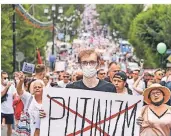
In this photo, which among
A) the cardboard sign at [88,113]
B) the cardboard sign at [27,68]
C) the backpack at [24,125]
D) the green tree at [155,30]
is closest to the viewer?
the cardboard sign at [88,113]

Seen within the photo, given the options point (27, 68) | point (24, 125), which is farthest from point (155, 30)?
point (24, 125)

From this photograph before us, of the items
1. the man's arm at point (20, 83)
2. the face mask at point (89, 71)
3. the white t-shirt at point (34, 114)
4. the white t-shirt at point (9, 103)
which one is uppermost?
the face mask at point (89, 71)

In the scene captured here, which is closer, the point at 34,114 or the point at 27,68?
the point at 34,114

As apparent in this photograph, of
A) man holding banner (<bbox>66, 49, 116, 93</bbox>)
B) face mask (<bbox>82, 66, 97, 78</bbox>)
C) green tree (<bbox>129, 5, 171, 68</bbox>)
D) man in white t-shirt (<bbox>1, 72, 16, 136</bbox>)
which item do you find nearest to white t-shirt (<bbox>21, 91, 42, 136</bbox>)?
man holding banner (<bbox>66, 49, 116, 93</bbox>)

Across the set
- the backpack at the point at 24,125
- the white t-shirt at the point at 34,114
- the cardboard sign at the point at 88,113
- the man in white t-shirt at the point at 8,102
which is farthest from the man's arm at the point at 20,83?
the man in white t-shirt at the point at 8,102

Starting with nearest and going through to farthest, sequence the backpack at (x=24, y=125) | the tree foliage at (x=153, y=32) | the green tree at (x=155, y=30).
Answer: the backpack at (x=24, y=125) < the green tree at (x=155, y=30) < the tree foliage at (x=153, y=32)

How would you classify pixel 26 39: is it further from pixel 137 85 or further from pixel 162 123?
pixel 162 123

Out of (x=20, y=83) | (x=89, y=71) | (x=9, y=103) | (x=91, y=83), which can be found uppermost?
(x=89, y=71)

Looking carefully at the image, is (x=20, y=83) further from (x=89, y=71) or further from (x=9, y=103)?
(x=9, y=103)

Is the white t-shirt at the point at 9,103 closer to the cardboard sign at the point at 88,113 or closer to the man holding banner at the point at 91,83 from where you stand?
the man holding banner at the point at 91,83

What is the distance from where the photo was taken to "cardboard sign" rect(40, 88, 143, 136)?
7.49 metres

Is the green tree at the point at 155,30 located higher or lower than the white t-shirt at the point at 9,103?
higher

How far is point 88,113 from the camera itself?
7.57m

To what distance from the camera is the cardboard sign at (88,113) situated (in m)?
7.49
